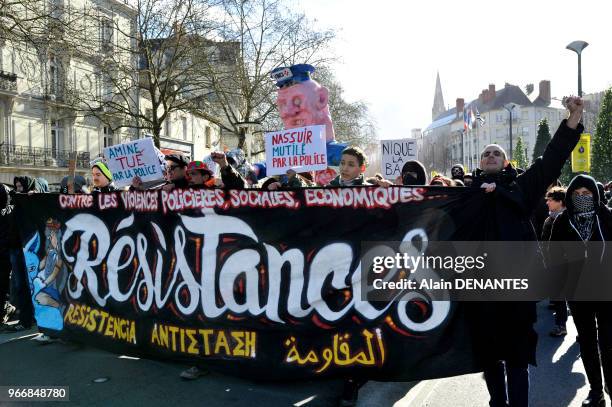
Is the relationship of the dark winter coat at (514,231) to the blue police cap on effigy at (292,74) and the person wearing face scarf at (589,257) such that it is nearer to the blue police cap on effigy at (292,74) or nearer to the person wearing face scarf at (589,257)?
the person wearing face scarf at (589,257)

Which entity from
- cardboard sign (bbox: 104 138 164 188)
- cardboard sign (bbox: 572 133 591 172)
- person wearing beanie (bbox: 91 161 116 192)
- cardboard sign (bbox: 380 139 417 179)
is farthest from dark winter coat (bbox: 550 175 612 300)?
cardboard sign (bbox: 572 133 591 172)

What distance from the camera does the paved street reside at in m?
4.15

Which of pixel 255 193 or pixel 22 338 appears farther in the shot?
pixel 22 338

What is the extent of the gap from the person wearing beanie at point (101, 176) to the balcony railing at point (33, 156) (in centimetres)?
2437

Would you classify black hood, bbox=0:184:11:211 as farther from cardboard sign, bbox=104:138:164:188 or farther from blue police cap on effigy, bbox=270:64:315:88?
blue police cap on effigy, bbox=270:64:315:88

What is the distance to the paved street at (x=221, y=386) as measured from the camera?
415 cm

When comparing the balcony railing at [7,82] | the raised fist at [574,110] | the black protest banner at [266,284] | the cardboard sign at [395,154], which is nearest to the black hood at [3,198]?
the black protest banner at [266,284]

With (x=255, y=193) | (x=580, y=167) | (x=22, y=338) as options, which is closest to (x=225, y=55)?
(x=580, y=167)

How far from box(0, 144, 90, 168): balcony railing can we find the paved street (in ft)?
83.6

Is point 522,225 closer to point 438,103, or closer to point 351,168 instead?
point 351,168

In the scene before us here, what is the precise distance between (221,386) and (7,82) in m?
28.4

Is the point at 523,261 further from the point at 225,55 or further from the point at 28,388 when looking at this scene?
the point at 225,55

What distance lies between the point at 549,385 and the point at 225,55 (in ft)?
63.9

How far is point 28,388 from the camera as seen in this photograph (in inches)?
177
